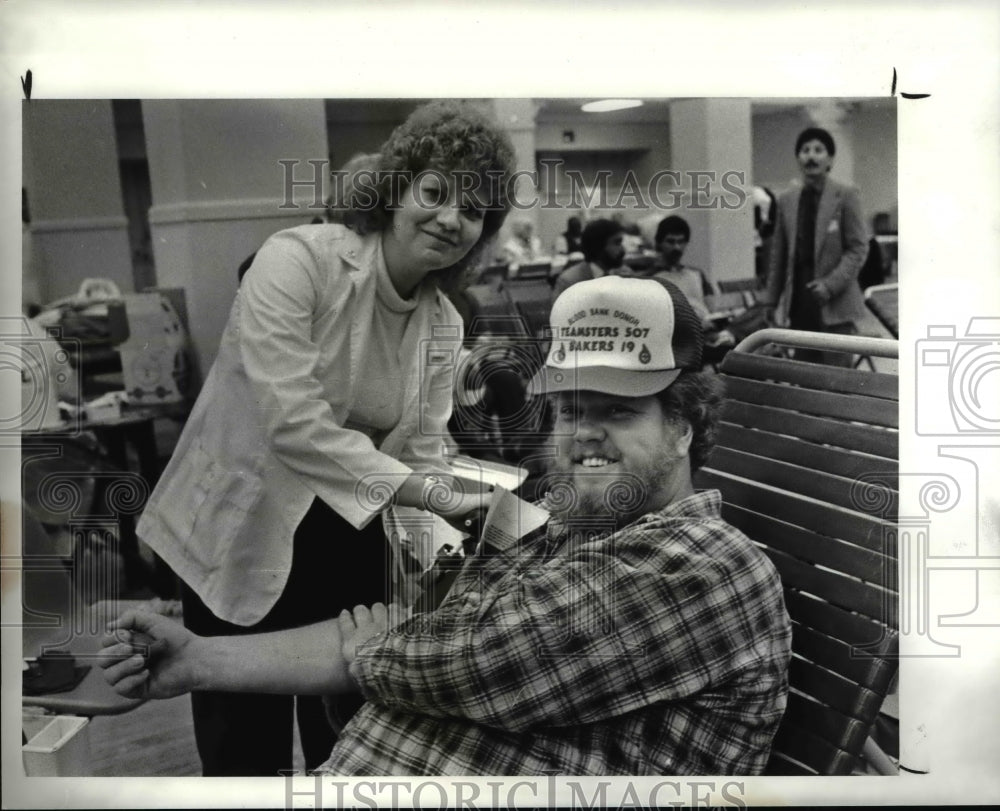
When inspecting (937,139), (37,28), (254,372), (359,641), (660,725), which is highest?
(37,28)

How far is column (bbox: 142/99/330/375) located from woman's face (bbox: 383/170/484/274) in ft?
0.67

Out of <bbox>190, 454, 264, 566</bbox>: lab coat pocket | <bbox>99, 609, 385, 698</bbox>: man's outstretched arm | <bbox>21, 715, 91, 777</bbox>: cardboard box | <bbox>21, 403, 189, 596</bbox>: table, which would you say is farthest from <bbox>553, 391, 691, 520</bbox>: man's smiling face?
<bbox>21, 715, 91, 777</bbox>: cardboard box

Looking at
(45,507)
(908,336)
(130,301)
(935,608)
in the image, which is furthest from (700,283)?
(45,507)

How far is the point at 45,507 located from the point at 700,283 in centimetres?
171

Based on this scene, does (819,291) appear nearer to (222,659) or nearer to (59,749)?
(222,659)

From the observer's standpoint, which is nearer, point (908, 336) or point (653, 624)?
point (653, 624)

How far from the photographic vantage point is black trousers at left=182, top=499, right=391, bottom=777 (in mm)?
2676

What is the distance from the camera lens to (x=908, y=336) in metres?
2.74

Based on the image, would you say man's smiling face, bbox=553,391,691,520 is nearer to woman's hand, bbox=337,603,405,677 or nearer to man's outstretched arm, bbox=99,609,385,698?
woman's hand, bbox=337,603,405,677

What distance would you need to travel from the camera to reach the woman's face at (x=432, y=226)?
8.62 feet

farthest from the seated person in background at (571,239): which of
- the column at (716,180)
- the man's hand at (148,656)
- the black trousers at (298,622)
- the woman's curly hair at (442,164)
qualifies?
the man's hand at (148,656)

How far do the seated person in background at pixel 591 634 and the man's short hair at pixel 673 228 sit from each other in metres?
0.12

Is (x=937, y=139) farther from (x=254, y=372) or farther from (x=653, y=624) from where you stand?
(x=254, y=372)

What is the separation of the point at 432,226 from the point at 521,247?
219 millimetres
